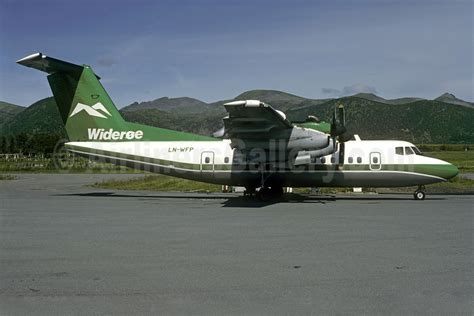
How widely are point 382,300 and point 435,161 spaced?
14.5 meters

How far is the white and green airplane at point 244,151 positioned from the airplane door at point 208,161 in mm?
40

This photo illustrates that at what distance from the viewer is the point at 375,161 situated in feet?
59.5

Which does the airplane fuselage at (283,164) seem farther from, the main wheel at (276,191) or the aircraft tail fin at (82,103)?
the aircraft tail fin at (82,103)

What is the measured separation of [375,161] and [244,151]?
513 centimetres

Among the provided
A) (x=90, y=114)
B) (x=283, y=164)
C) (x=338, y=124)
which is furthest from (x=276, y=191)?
(x=90, y=114)

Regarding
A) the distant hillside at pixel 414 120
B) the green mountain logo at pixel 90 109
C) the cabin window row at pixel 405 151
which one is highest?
the distant hillside at pixel 414 120

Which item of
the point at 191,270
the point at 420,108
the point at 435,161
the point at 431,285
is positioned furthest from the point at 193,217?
the point at 420,108

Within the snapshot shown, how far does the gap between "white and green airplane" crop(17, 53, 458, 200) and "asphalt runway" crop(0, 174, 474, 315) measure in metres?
5.31

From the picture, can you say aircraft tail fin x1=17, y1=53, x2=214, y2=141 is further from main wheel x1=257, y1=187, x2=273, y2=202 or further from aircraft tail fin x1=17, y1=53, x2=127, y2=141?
main wheel x1=257, y1=187, x2=273, y2=202

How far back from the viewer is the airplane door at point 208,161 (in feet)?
61.5

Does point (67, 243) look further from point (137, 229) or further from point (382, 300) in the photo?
point (382, 300)

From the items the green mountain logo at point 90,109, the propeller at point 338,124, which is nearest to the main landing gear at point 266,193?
the propeller at point 338,124

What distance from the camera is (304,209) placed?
1457 centimetres

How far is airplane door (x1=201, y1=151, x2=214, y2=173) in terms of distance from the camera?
61.5ft
